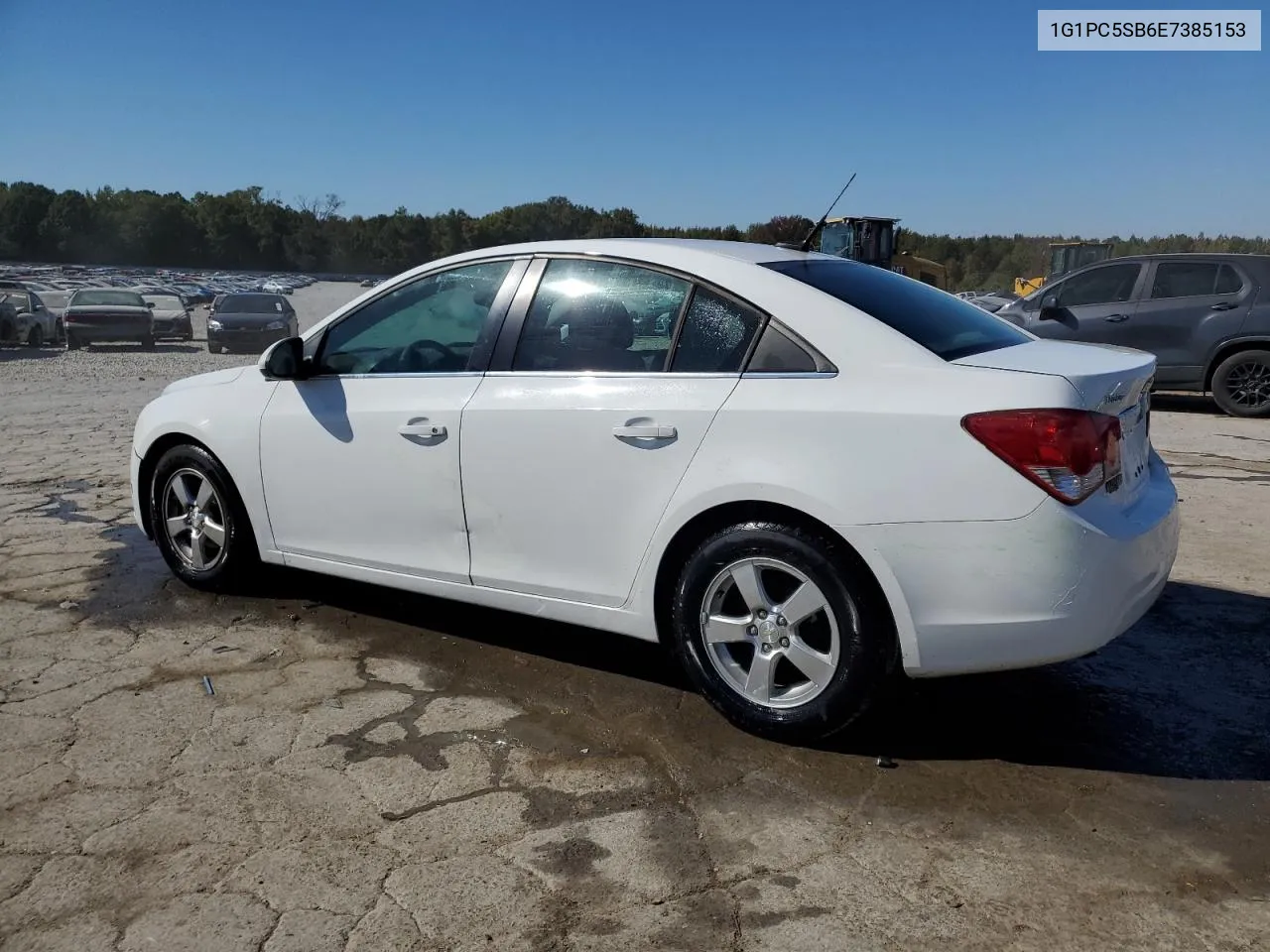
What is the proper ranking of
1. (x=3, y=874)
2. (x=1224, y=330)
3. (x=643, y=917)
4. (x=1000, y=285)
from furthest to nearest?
1. (x=1000, y=285)
2. (x=1224, y=330)
3. (x=3, y=874)
4. (x=643, y=917)

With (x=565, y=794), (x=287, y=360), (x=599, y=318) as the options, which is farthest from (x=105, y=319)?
(x=565, y=794)

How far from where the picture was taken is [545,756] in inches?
128

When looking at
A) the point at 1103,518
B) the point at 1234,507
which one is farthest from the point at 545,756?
the point at 1234,507

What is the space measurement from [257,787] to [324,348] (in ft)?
6.61

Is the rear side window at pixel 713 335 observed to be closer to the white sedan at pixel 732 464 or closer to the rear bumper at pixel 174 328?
the white sedan at pixel 732 464

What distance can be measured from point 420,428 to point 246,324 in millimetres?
19572

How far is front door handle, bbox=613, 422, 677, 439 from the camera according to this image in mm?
3361

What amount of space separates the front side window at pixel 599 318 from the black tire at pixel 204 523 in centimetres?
172

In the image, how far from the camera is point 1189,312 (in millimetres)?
11047

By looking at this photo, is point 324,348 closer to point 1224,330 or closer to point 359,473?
point 359,473

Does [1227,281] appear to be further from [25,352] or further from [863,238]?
[25,352]

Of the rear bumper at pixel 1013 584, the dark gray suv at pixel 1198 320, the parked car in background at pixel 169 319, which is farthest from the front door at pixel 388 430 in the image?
the parked car in background at pixel 169 319

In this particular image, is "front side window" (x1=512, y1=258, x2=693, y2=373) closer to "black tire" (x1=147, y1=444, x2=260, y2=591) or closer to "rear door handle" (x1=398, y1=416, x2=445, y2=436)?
"rear door handle" (x1=398, y1=416, x2=445, y2=436)

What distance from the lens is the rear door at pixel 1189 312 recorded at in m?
10.9
